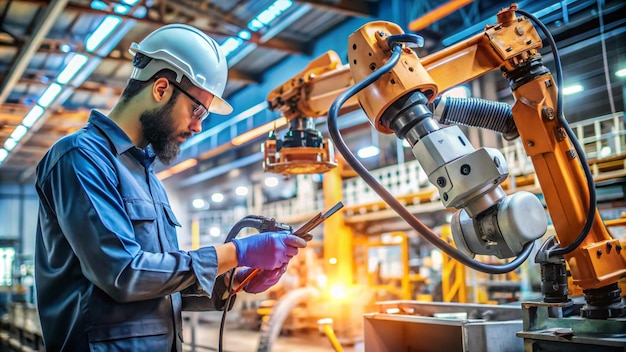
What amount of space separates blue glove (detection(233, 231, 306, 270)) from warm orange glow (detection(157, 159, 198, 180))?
53.4 ft

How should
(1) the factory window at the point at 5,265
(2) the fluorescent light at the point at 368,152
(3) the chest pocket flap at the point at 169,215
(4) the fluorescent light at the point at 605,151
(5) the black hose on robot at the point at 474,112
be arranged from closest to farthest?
(3) the chest pocket flap at the point at 169,215
(5) the black hose on robot at the point at 474,112
(4) the fluorescent light at the point at 605,151
(2) the fluorescent light at the point at 368,152
(1) the factory window at the point at 5,265

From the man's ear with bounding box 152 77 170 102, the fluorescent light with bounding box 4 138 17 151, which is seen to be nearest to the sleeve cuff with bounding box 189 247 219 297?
the man's ear with bounding box 152 77 170 102

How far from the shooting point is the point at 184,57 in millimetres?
2061

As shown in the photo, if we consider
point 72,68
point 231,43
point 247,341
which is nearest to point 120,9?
point 72,68

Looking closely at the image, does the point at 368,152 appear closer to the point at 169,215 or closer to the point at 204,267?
the point at 169,215

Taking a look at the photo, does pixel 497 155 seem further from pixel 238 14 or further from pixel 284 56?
pixel 284 56

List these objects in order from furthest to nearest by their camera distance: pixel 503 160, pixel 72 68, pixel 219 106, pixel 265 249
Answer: pixel 72 68, pixel 219 106, pixel 265 249, pixel 503 160

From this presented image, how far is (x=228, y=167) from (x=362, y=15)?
8132 mm

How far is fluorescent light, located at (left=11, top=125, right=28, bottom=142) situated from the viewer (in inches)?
499

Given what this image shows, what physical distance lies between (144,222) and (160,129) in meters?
0.39

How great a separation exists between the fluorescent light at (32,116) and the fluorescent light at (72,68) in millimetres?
1725

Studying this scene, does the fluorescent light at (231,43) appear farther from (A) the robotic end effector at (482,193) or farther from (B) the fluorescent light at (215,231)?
(A) the robotic end effector at (482,193)

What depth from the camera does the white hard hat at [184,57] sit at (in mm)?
2023

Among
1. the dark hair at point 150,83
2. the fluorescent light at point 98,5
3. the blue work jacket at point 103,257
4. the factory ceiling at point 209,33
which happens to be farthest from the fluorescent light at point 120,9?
the blue work jacket at point 103,257
